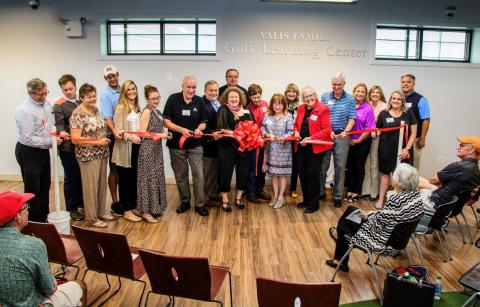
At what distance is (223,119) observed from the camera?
5367 millimetres

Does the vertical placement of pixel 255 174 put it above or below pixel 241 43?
below

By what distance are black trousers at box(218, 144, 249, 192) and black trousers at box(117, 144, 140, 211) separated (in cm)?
112

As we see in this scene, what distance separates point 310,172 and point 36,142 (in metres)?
3.43

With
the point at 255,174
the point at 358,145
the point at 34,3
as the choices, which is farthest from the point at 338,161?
the point at 34,3

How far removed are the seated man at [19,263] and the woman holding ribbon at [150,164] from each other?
8.45 ft

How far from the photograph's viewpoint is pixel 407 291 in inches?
126

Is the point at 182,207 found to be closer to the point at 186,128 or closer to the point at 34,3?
the point at 186,128

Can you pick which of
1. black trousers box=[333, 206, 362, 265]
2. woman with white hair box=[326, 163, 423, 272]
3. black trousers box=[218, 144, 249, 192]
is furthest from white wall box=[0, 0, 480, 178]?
woman with white hair box=[326, 163, 423, 272]

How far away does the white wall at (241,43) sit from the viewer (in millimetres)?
6805

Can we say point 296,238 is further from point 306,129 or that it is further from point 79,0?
point 79,0

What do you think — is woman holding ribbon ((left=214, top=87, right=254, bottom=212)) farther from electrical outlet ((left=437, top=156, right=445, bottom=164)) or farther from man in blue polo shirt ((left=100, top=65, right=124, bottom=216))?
electrical outlet ((left=437, top=156, right=445, bottom=164))

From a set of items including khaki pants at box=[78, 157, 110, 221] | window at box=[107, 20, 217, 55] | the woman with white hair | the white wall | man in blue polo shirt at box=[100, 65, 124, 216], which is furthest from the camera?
window at box=[107, 20, 217, 55]

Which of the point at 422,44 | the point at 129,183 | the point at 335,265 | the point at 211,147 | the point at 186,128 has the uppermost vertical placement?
the point at 422,44

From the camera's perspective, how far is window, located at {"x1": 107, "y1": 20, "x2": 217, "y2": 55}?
7.12m
